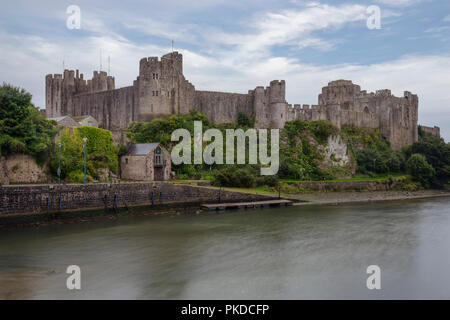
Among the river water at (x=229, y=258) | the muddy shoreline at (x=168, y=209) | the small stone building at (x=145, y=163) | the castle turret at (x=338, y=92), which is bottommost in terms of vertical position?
the river water at (x=229, y=258)

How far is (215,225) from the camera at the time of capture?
19797 millimetres

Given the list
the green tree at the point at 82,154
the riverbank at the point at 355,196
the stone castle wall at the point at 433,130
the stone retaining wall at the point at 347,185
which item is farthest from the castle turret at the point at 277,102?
the stone castle wall at the point at 433,130

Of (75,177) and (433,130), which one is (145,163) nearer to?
(75,177)

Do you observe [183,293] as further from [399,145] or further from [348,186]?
[399,145]

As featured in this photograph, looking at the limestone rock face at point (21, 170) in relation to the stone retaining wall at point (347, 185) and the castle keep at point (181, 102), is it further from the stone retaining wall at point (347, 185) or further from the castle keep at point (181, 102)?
the stone retaining wall at point (347, 185)

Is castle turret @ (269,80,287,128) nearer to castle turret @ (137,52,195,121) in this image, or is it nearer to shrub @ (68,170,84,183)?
castle turret @ (137,52,195,121)

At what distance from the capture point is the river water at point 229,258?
33.8ft

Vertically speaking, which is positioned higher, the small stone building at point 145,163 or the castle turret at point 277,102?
the castle turret at point 277,102

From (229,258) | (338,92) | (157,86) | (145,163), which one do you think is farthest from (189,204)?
(338,92)

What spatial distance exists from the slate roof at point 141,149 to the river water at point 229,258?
6.51 metres

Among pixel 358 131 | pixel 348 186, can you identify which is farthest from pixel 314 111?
pixel 348 186

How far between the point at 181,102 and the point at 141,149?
341 inches

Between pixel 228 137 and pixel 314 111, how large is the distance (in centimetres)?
1126
